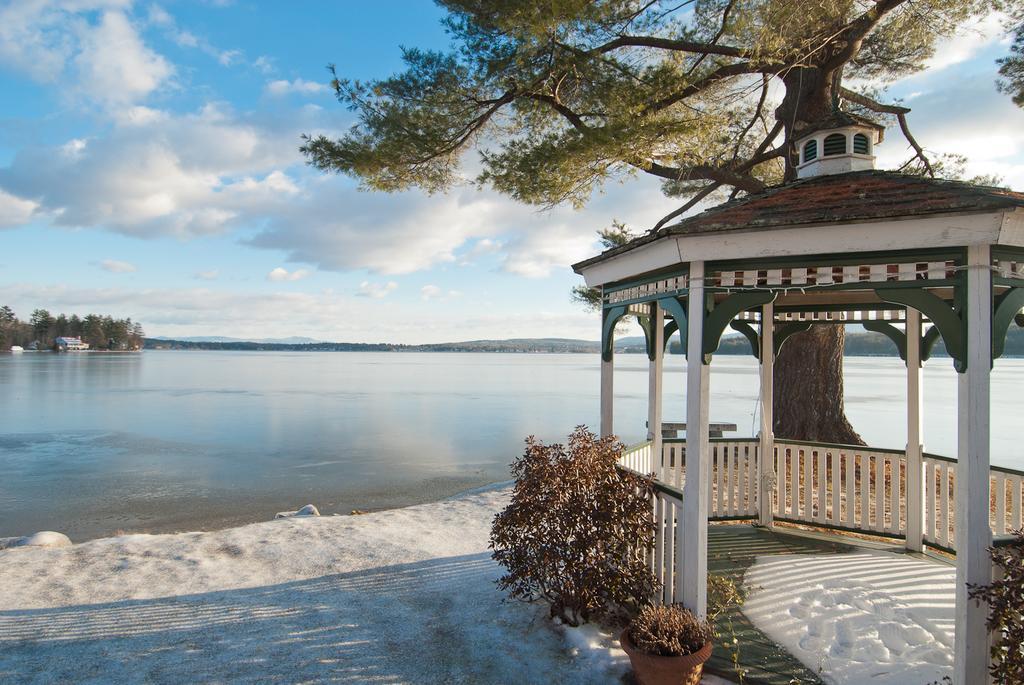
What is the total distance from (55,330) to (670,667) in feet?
414

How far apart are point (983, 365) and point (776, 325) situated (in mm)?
3244

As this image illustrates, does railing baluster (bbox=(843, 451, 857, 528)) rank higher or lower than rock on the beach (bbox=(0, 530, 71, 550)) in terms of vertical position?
higher

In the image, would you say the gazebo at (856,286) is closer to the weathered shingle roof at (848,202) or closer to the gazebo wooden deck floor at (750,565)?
the weathered shingle roof at (848,202)

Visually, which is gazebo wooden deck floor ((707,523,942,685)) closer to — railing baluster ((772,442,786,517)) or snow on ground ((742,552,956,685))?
snow on ground ((742,552,956,685))

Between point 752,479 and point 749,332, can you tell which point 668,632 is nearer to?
point 752,479

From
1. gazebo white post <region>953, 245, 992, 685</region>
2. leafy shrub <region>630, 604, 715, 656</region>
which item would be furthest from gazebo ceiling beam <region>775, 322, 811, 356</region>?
leafy shrub <region>630, 604, 715, 656</region>

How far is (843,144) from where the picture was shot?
14.7ft

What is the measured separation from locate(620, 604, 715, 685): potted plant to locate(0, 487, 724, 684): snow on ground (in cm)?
30

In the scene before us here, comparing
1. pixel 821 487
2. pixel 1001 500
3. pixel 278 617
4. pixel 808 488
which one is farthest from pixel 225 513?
pixel 1001 500

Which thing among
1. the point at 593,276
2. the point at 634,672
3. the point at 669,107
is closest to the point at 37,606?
the point at 634,672

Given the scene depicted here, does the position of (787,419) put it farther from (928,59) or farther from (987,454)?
(987,454)

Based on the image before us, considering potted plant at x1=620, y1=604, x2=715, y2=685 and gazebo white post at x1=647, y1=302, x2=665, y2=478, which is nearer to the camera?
potted plant at x1=620, y1=604, x2=715, y2=685

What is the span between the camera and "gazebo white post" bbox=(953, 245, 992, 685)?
2.95m

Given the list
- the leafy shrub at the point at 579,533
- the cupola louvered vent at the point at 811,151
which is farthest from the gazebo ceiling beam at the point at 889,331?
the leafy shrub at the point at 579,533
